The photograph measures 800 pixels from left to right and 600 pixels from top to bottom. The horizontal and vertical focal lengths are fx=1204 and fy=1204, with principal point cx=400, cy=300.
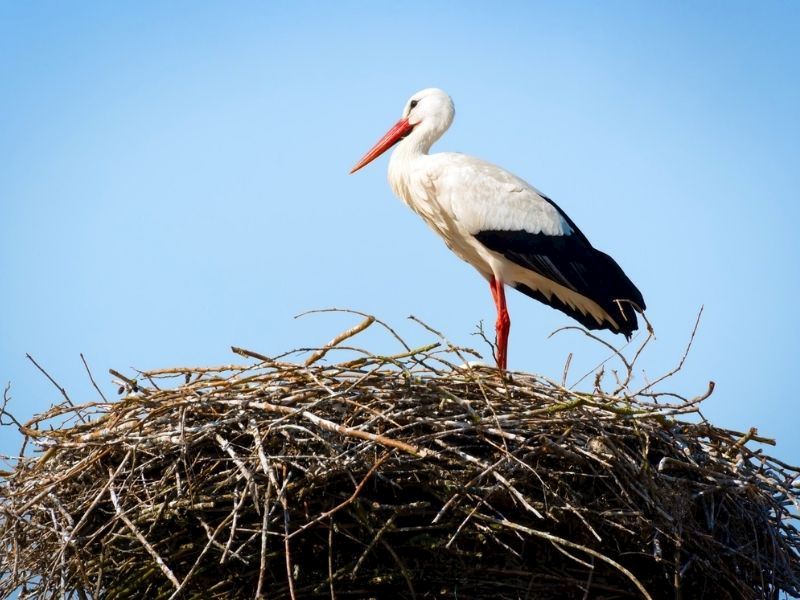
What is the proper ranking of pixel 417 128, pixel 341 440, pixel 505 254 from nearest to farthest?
pixel 341 440 → pixel 505 254 → pixel 417 128

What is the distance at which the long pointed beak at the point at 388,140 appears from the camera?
7.21 m

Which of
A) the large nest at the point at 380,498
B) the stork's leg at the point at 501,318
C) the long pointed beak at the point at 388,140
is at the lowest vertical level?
the large nest at the point at 380,498

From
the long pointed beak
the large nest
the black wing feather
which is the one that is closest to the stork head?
the long pointed beak

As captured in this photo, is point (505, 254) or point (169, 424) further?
point (505, 254)

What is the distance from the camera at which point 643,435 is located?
4.46 metres

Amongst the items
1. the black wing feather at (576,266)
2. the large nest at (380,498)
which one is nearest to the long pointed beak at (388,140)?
the black wing feather at (576,266)

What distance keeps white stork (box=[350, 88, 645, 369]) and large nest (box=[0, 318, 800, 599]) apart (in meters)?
1.82

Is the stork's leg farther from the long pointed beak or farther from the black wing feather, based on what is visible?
the long pointed beak

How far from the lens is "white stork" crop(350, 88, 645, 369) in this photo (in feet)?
20.7

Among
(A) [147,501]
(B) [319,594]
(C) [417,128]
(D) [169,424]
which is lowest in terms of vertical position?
(B) [319,594]

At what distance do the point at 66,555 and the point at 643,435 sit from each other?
214cm

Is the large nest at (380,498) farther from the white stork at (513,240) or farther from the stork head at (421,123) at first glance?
the stork head at (421,123)

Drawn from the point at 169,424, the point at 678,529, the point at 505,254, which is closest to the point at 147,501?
the point at 169,424

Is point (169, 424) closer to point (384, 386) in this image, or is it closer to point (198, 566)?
point (198, 566)
